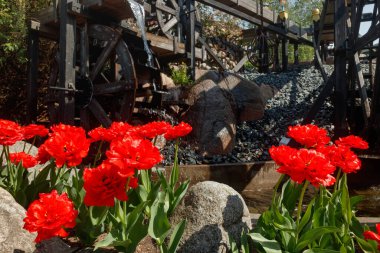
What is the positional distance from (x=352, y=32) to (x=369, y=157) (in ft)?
7.64

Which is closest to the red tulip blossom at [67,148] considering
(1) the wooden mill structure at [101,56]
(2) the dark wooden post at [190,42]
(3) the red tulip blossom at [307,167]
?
(3) the red tulip blossom at [307,167]

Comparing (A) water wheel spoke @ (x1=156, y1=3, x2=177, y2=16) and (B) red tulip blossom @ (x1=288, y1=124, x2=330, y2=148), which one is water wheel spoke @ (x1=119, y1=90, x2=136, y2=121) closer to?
(A) water wheel spoke @ (x1=156, y1=3, x2=177, y2=16)

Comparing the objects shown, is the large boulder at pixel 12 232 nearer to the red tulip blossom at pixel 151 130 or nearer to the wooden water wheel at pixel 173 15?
the red tulip blossom at pixel 151 130

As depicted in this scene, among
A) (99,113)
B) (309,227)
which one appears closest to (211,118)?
(99,113)

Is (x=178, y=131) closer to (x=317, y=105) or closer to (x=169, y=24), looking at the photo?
(x=317, y=105)

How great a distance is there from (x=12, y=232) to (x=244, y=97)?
25.1 ft

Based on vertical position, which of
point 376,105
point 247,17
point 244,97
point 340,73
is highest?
point 247,17

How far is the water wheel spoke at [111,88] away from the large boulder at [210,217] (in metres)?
4.79

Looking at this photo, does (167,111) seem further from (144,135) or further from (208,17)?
(208,17)

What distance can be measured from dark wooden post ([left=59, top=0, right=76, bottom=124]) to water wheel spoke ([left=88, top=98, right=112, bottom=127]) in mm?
569

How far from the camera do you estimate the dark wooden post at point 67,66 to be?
641 cm

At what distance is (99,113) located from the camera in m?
7.05

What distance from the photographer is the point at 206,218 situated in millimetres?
1939

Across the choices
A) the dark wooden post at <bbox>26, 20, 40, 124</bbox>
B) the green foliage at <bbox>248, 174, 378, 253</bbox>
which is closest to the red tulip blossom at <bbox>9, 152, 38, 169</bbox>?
the green foliage at <bbox>248, 174, 378, 253</bbox>
